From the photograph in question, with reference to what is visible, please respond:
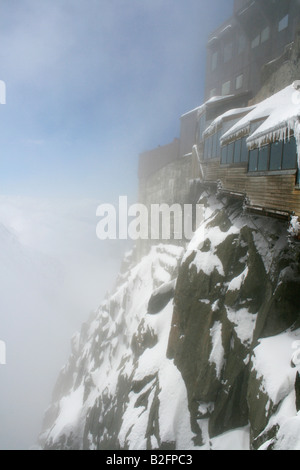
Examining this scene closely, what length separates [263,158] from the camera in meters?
12.2

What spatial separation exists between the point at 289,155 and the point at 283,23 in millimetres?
32700

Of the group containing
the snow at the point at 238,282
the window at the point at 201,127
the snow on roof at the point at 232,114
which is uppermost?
the window at the point at 201,127

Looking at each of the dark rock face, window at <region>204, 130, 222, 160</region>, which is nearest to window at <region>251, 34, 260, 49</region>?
window at <region>204, 130, 222, 160</region>

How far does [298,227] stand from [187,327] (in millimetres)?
10804

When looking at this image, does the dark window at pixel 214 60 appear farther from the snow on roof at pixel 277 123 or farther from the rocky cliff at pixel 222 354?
the snow on roof at pixel 277 123

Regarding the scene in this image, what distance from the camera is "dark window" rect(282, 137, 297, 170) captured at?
9461mm

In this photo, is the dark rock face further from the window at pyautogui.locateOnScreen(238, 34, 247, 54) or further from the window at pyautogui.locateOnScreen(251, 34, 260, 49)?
the window at pyautogui.locateOnScreen(238, 34, 247, 54)

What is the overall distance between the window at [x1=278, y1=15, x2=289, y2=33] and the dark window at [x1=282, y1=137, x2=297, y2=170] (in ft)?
104

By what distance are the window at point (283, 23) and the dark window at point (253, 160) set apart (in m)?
28.7

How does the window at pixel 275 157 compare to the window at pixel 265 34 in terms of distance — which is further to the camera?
the window at pixel 265 34

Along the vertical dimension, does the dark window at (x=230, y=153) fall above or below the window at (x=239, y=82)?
below

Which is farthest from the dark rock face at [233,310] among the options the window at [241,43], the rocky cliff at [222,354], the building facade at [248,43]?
the window at [241,43]

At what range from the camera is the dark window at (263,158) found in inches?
462

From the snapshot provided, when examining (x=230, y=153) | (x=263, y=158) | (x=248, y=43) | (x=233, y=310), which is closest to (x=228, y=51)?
(x=248, y=43)
